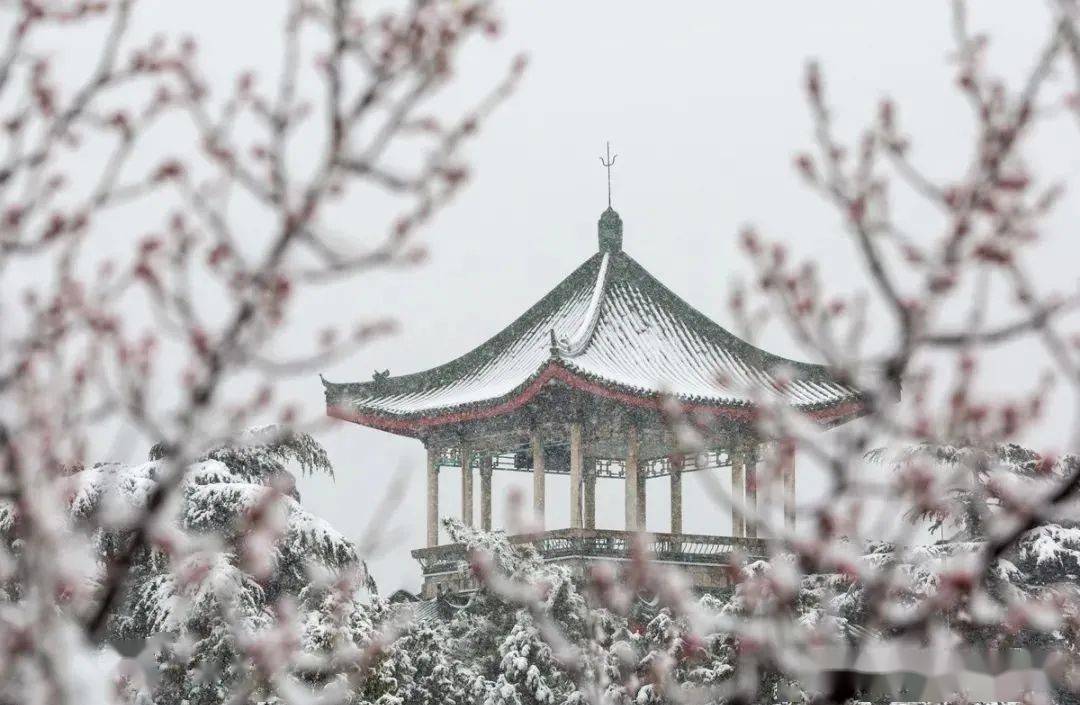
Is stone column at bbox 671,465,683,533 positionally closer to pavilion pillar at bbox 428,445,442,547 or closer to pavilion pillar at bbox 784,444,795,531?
pavilion pillar at bbox 784,444,795,531

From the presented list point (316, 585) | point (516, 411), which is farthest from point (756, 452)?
point (316, 585)

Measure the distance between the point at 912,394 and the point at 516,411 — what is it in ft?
50.5

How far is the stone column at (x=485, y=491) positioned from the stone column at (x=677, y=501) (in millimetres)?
2535

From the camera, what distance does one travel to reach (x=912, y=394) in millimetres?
3627

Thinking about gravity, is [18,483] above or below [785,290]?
below

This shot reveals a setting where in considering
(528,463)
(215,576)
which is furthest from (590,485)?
(215,576)

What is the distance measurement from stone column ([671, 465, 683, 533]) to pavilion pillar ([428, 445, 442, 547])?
10.6 ft

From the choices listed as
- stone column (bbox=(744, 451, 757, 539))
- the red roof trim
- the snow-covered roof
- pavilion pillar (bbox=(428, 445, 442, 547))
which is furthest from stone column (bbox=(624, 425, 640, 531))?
pavilion pillar (bbox=(428, 445, 442, 547))

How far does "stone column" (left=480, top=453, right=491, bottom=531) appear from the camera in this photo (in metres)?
20.2

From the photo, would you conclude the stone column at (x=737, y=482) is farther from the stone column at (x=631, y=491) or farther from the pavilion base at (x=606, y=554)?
the stone column at (x=631, y=491)

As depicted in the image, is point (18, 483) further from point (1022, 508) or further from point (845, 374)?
point (1022, 508)

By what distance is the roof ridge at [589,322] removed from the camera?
18047 millimetres

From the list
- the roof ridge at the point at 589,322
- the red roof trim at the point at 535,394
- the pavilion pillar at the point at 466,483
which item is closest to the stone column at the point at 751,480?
the red roof trim at the point at 535,394

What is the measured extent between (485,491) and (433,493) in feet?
2.39
